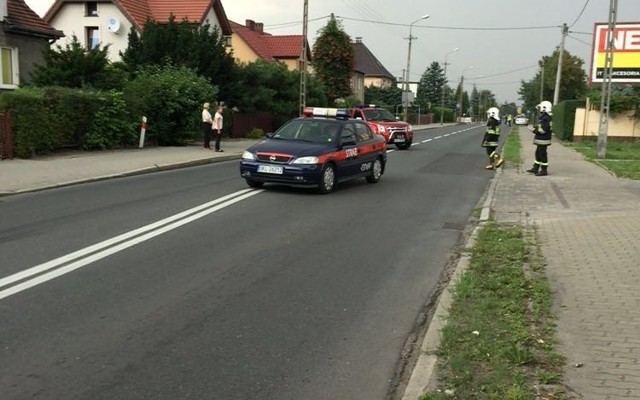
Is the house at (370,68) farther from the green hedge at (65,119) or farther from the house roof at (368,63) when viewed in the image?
the green hedge at (65,119)

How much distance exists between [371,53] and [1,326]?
10175 centimetres

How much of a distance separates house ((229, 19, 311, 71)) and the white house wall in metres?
16.6

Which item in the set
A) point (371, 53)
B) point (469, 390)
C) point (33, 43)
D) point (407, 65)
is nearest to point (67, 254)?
point (469, 390)

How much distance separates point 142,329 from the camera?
4.89m

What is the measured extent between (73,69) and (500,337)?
20.3 m

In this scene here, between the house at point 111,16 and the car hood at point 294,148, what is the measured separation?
28356mm

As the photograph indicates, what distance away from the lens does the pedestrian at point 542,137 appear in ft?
53.4

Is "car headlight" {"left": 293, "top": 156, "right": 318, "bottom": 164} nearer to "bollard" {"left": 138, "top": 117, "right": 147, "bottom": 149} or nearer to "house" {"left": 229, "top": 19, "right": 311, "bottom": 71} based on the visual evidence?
"bollard" {"left": 138, "top": 117, "right": 147, "bottom": 149}

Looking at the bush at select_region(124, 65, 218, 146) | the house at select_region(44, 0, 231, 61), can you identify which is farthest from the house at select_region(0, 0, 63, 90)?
the house at select_region(44, 0, 231, 61)

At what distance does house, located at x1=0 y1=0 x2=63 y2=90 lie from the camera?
24062mm

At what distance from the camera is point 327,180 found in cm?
1244

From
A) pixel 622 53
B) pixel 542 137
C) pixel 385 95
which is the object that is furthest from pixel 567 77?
A: pixel 542 137

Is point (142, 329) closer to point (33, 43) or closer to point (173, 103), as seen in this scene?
point (173, 103)

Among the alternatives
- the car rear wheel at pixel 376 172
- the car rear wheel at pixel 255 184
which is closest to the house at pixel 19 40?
the car rear wheel at pixel 255 184
